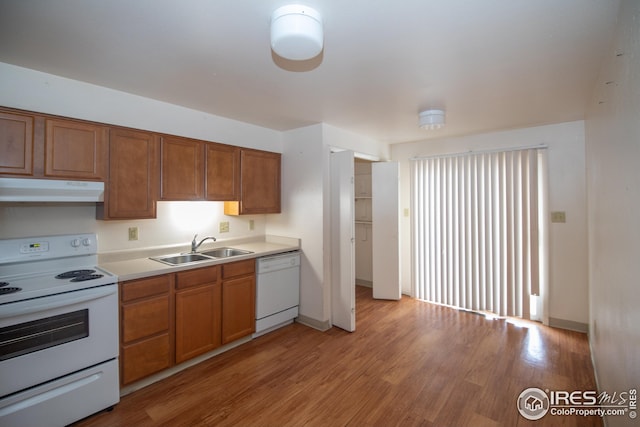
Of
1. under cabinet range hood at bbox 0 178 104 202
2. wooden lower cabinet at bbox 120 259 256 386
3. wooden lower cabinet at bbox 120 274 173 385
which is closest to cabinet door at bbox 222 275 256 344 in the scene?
wooden lower cabinet at bbox 120 259 256 386

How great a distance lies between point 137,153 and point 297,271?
2035mm

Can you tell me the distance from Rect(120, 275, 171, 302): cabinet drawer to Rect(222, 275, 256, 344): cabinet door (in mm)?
553

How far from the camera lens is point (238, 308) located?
2.89 meters

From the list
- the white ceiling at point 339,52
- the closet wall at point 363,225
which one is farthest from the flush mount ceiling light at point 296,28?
the closet wall at point 363,225

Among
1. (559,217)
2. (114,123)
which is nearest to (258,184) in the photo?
(114,123)

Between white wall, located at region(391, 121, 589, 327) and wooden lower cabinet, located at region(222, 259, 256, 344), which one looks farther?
white wall, located at region(391, 121, 589, 327)

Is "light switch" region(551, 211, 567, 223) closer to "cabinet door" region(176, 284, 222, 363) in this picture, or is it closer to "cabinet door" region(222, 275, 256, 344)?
"cabinet door" region(222, 275, 256, 344)

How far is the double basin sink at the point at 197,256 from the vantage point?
2730 mm

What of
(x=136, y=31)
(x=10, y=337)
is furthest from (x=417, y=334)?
(x=136, y=31)

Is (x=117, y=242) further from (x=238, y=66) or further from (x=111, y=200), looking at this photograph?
(x=238, y=66)

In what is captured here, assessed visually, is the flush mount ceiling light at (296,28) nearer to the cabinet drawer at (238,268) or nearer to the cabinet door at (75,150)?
the cabinet door at (75,150)

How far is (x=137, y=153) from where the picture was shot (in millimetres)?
2443

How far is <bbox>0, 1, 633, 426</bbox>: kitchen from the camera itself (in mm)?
2113

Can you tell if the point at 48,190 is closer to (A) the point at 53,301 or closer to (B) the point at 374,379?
(A) the point at 53,301
